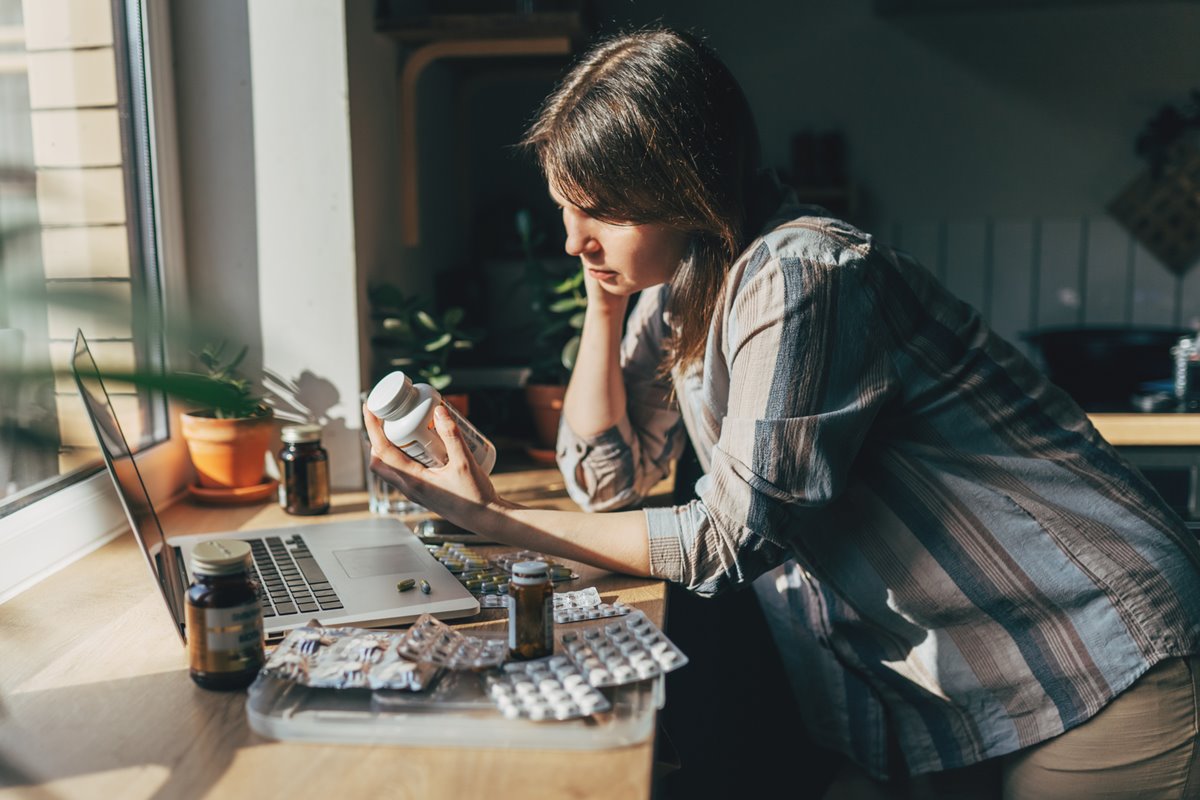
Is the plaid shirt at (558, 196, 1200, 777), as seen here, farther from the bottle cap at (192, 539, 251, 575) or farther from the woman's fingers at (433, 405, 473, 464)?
the bottle cap at (192, 539, 251, 575)

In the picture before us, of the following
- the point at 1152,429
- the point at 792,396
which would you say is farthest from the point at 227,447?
the point at 1152,429

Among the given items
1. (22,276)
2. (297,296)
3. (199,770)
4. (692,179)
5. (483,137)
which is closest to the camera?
(22,276)

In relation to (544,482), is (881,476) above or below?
above

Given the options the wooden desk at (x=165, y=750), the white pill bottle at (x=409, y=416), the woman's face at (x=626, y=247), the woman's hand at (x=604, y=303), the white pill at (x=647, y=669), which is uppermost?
the woman's face at (x=626, y=247)

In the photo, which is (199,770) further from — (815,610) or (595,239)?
(815,610)

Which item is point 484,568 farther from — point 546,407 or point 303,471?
point 546,407

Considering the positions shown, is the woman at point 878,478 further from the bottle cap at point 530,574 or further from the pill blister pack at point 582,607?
the bottle cap at point 530,574

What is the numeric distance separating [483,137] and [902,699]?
2023mm

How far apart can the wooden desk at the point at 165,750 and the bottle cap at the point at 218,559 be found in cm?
10

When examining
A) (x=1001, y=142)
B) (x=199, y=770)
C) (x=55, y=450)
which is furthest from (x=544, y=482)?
(x=1001, y=142)

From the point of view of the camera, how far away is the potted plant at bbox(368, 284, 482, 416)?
1.55 meters

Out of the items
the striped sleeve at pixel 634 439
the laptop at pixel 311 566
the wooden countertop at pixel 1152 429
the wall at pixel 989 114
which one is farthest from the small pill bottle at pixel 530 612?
the wall at pixel 989 114

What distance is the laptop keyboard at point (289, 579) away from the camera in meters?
0.96

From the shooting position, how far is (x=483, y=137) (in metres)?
2.75
